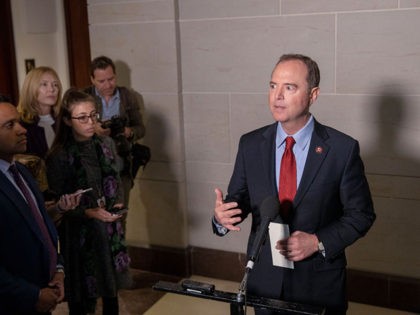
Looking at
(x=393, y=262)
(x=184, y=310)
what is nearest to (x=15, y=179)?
(x=184, y=310)

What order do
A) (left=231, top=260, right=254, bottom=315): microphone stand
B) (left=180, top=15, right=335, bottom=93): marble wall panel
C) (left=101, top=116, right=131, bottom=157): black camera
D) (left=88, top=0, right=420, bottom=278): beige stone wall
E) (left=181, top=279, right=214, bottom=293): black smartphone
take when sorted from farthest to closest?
1. (left=101, top=116, right=131, bottom=157): black camera
2. (left=180, top=15, right=335, bottom=93): marble wall panel
3. (left=88, top=0, right=420, bottom=278): beige stone wall
4. (left=181, top=279, right=214, bottom=293): black smartphone
5. (left=231, top=260, right=254, bottom=315): microphone stand

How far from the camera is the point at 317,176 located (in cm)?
213

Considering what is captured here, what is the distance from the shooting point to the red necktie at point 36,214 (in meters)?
2.23

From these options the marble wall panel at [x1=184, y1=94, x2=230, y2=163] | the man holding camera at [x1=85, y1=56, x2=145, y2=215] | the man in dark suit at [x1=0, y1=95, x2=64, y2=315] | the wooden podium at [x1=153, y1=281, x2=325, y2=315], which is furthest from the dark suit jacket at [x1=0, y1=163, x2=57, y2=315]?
the marble wall panel at [x1=184, y1=94, x2=230, y2=163]

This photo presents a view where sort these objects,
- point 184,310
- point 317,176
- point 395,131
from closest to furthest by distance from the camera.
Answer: point 317,176
point 395,131
point 184,310

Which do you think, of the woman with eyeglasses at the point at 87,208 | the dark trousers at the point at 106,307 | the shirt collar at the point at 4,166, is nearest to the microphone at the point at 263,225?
the shirt collar at the point at 4,166

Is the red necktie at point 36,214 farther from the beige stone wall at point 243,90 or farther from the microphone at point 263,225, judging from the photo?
the beige stone wall at point 243,90

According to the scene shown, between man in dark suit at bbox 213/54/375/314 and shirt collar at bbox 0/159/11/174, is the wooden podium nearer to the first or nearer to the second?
man in dark suit at bbox 213/54/375/314

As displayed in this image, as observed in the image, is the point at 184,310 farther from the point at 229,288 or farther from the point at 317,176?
the point at 317,176

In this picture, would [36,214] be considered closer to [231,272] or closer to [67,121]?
[67,121]

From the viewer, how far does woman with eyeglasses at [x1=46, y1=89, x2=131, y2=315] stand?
9.94 feet

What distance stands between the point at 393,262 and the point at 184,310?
1465 millimetres

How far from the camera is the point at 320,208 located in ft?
7.02

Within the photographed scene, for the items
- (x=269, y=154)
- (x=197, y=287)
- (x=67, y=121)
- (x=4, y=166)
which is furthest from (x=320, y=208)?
(x=67, y=121)
